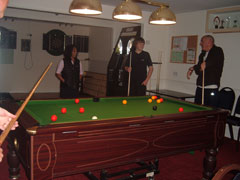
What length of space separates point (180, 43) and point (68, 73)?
8.39 feet

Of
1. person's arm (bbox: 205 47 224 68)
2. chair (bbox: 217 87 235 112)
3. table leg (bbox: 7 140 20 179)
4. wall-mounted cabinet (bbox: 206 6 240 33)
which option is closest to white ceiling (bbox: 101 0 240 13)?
wall-mounted cabinet (bbox: 206 6 240 33)

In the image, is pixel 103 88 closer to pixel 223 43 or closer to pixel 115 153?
pixel 223 43

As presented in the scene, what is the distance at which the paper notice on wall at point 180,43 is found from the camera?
17.9 ft

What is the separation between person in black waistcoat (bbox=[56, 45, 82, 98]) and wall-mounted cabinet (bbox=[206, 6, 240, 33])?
8.19 ft

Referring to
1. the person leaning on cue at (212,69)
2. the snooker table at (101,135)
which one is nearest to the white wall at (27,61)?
the person leaning on cue at (212,69)

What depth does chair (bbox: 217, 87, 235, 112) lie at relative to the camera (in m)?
4.27

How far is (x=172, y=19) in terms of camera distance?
2.98m

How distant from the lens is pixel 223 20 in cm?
454

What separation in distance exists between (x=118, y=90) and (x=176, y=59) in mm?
1533

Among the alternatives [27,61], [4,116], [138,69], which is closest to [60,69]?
[138,69]

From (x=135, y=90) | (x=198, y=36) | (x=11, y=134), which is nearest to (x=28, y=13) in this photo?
(x=135, y=90)

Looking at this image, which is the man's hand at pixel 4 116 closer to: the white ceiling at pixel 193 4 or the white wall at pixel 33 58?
the white ceiling at pixel 193 4

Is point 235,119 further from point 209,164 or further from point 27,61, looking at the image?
point 27,61

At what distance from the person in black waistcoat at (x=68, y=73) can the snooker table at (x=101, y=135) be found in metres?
1.45
